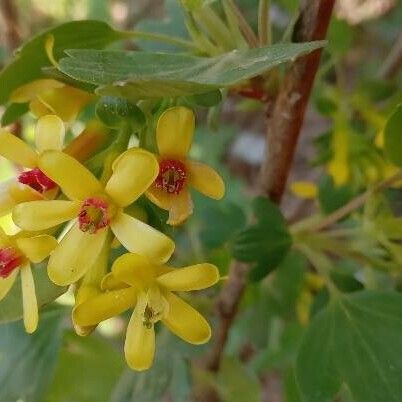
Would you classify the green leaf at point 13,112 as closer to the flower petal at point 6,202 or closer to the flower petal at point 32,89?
the flower petal at point 32,89

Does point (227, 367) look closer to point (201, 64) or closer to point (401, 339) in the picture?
point (401, 339)

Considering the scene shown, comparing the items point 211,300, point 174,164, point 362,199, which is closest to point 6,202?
point 174,164

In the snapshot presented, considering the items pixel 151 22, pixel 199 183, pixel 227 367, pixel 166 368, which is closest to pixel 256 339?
pixel 227 367

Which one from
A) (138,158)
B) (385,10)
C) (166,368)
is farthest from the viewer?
(385,10)

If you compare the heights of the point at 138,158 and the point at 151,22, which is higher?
the point at 138,158

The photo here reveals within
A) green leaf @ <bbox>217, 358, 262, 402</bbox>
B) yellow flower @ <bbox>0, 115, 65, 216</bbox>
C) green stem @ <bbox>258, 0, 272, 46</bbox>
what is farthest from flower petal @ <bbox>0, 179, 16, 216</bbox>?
green leaf @ <bbox>217, 358, 262, 402</bbox>

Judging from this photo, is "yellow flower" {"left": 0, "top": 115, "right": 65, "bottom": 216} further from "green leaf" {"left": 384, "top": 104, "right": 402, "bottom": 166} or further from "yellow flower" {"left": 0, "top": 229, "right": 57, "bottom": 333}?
"green leaf" {"left": 384, "top": 104, "right": 402, "bottom": 166}

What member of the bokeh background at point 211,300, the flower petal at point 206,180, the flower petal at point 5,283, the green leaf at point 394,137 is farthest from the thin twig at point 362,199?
the flower petal at point 5,283

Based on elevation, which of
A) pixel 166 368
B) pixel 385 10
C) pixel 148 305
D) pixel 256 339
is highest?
pixel 148 305
